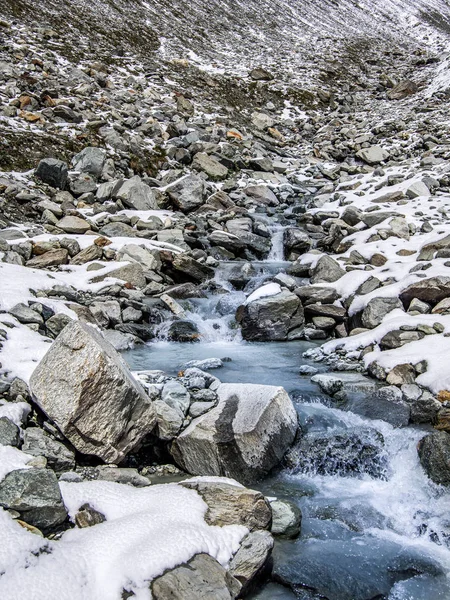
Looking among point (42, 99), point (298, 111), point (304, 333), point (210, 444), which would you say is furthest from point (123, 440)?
point (298, 111)

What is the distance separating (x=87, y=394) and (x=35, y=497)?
4.17ft

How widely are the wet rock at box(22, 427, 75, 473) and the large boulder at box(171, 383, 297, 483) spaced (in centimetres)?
127

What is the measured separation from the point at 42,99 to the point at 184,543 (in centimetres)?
1838

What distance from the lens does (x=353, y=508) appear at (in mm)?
5410

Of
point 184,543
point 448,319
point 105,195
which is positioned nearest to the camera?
point 184,543

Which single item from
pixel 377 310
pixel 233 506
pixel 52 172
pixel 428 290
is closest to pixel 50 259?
pixel 52 172

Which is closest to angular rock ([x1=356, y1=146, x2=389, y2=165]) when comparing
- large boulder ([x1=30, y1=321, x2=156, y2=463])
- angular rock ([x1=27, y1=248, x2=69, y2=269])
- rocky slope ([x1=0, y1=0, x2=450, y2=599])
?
rocky slope ([x1=0, y1=0, x2=450, y2=599])

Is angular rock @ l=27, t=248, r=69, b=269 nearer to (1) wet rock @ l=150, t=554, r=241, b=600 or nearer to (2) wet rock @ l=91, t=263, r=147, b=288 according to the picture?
(2) wet rock @ l=91, t=263, r=147, b=288

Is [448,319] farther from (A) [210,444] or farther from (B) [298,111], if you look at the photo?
(B) [298,111]

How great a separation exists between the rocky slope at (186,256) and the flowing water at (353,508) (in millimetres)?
255

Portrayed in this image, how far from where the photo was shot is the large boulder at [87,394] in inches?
200

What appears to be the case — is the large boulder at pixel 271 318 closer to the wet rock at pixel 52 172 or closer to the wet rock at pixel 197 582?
the wet rock at pixel 197 582

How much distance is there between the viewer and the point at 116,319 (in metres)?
9.73

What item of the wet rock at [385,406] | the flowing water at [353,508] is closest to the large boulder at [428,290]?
the flowing water at [353,508]
